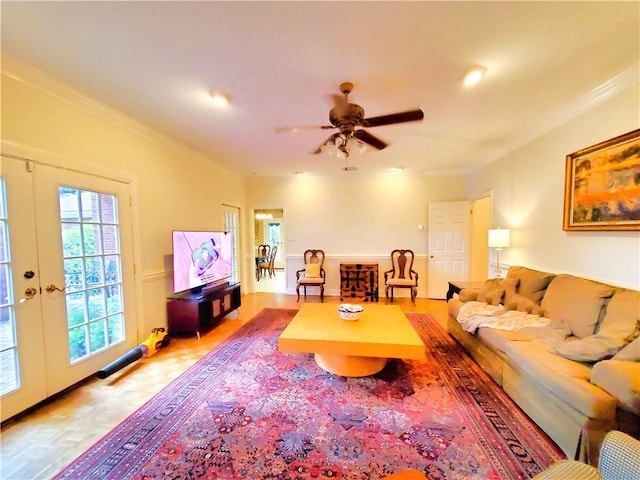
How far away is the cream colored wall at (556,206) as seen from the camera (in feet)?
7.11

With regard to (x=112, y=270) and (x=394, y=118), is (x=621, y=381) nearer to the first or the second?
(x=394, y=118)

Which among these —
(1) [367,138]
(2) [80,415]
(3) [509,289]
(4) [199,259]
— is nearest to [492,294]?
(3) [509,289]

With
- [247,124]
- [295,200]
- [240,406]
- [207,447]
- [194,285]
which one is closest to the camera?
[207,447]

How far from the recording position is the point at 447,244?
210 inches

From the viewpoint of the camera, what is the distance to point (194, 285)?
3541mm

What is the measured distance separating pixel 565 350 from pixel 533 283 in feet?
4.10

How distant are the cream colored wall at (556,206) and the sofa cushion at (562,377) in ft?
3.13

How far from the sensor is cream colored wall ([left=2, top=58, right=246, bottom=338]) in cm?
198

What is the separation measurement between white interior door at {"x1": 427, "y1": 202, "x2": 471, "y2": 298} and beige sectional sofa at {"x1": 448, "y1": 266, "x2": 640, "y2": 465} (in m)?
2.22

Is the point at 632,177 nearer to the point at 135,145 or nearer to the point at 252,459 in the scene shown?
the point at 252,459

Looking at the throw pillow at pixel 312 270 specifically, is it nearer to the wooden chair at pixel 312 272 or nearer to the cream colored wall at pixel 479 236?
the wooden chair at pixel 312 272

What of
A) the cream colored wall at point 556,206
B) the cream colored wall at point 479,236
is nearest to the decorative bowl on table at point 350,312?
the cream colored wall at point 556,206

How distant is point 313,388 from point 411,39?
2657mm

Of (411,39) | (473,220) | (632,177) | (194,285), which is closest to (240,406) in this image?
(194,285)
